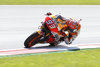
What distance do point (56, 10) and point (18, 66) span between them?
15271 millimetres

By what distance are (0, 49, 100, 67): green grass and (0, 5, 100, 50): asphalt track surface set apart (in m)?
1.89

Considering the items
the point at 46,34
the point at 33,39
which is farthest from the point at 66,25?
the point at 33,39

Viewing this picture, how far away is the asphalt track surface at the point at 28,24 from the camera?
431 inches

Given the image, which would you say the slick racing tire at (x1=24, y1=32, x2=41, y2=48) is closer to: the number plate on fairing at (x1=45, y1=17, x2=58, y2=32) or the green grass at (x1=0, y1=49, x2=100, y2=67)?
the number plate on fairing at (x1=45, y1=17, x2=58, y2=32)

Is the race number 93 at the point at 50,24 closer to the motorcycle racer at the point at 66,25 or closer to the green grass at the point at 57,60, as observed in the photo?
the motorcycle racer at the point at 66,25

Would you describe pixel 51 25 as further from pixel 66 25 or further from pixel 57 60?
pixel 57 60

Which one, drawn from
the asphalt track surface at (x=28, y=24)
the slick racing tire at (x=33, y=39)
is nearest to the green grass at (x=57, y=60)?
the slick racing tire at (x=33, y=39)

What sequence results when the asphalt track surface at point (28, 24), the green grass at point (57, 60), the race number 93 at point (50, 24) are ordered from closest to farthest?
the green grass at point (57, 60)
the race number 93 at point (50, 24)
the asphalt track surface at point (28, 24)

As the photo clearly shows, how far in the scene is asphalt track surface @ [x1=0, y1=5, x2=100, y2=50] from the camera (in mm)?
10951

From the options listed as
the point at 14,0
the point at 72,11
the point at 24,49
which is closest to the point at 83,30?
the point at 24,49

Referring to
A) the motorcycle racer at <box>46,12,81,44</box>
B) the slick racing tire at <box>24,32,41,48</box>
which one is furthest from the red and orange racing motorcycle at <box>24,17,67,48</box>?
the motorcycle racer at <box>46,12,81,44</box>

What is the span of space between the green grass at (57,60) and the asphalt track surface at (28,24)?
1889mm

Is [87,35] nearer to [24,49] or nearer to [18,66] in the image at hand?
[24,49]

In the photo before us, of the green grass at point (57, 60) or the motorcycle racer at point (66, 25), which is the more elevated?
the motorcycle racer at point (66, 25)
